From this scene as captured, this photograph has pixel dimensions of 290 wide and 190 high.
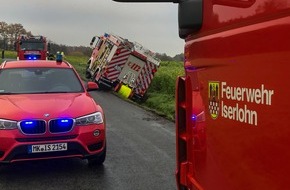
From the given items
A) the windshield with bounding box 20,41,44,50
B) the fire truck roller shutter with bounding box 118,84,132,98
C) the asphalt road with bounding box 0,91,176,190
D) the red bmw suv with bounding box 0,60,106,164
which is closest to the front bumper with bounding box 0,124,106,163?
the red bmw suv with bounding box 0,60,106,164

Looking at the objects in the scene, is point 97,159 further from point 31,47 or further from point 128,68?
point 31,47

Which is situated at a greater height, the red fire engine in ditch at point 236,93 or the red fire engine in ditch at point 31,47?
the red fire engine in ditch at point 236,93

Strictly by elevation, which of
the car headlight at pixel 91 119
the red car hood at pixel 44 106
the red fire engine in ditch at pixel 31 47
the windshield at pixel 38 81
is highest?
the windshield at pixel 38 81

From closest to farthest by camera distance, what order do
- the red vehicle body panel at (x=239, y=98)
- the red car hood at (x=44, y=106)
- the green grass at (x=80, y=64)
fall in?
the red vehicle body panel at (x=239, y=98), the red car hood at (x=44, y=106), the green grass at (x=80, y=64)

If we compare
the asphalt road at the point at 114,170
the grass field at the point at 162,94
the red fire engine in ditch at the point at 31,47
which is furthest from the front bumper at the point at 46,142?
the red fire engine in ditch at the point at 31,47

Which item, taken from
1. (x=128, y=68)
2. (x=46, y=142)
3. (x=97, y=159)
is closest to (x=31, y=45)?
(x=128, y=68)

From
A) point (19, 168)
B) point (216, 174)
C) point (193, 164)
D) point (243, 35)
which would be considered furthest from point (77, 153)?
point (243, 35)

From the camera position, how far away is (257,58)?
2.06 meters

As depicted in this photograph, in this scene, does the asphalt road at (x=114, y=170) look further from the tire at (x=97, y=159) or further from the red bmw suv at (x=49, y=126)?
the red bmw suv at (x=49, y=126)

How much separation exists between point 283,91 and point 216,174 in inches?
35.4

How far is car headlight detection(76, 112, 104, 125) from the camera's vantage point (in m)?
6.72

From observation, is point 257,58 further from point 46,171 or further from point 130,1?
point 46,171

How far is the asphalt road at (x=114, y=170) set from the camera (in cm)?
630

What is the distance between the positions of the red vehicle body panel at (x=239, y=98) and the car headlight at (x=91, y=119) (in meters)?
3.75
